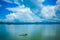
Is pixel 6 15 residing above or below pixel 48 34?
above

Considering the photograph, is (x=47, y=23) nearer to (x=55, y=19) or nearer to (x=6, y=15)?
(x=55, y=19)

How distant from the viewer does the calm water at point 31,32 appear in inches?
43.8

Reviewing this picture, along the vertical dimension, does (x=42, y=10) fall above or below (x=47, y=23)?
above

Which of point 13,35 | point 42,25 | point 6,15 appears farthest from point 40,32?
point 6,15

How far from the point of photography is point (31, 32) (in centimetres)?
112

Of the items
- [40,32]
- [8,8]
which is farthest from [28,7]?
[40,32]

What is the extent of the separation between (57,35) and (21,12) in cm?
56

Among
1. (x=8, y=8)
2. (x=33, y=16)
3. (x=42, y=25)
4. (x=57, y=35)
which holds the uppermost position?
(x=8, y=8)

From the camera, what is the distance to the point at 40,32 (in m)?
1.12

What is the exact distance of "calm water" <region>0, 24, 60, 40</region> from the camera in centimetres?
111

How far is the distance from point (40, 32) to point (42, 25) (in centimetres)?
9

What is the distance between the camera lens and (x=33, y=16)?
111 centimetres

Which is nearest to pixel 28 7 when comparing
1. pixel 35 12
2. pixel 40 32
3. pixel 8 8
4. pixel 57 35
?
pixel 35 12

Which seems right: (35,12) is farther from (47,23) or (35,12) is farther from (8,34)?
(8,34)
